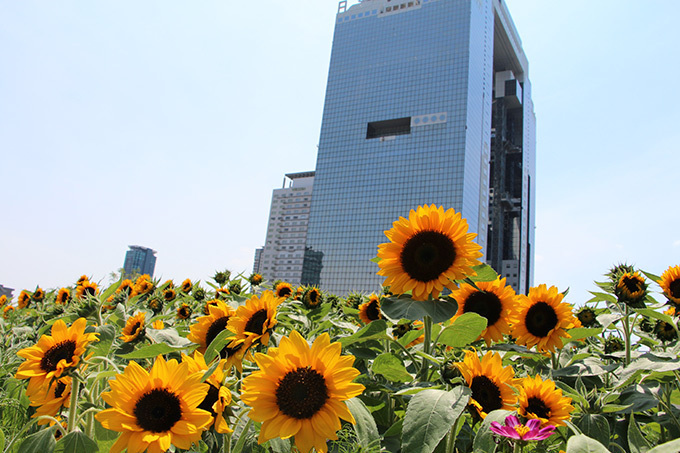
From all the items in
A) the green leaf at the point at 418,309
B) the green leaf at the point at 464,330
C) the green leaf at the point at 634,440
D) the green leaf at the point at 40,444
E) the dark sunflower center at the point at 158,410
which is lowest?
the green leaf at the point at 40,444

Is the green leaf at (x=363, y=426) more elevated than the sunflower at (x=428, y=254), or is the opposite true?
the sunflower at (x=428, y=254)

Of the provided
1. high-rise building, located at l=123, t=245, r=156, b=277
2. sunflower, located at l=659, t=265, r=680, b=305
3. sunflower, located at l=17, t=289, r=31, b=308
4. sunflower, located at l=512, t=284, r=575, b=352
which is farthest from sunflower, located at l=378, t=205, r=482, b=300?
high-rise building, located at l=123, t=245, r=156, b=277

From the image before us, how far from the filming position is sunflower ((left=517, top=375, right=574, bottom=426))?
3.64 ft

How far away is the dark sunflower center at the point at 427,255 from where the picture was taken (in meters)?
1.38

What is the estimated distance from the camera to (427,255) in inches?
55.6

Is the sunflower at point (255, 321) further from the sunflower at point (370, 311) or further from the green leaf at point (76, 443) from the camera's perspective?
the sunflower at point (370, 311)

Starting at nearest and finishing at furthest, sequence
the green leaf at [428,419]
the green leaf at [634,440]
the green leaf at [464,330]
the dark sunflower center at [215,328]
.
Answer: the green leaf at [428,419] → the green leaf at [634,440] → the green leaf at [464,330] → the dark sunflower center at [215,328]

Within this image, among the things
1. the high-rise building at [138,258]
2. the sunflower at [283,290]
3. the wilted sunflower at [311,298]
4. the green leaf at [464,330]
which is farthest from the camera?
the high-rise building at [138,258]

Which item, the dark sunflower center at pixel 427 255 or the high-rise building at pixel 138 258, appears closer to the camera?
the dark sunflower center at pixel 427 255

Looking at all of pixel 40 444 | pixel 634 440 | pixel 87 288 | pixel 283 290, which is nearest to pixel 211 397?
pixel 40 444

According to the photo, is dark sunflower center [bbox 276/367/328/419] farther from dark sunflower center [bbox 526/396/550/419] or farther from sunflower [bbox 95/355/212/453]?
dark sunflower center [bbox 526/396/550/419]

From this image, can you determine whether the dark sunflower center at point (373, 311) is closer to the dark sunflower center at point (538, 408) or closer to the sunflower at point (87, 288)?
the dark sunflower center at point (538, 408)

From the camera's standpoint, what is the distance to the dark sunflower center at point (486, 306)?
1.73m

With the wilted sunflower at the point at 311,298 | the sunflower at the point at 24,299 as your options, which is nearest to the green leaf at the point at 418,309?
the wilted sunflower at the point at 311,298
